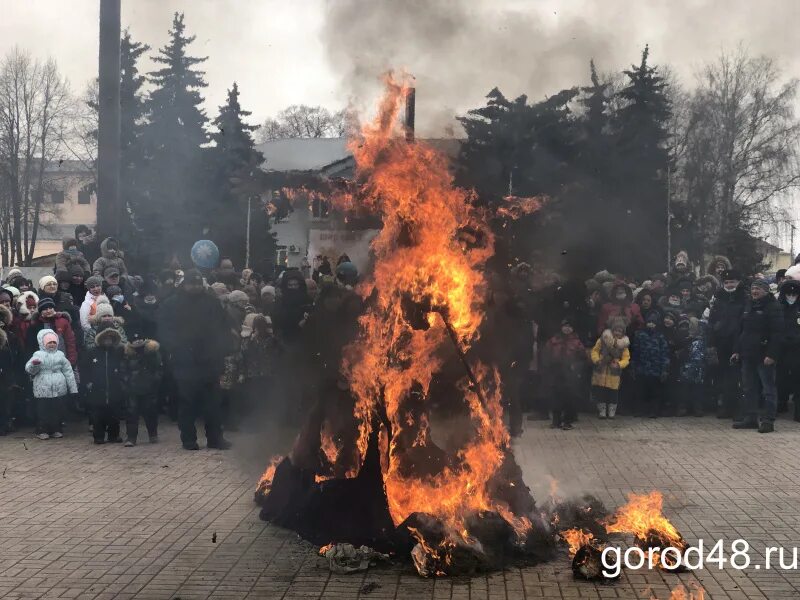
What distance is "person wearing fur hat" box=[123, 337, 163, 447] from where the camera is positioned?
10.3 meters

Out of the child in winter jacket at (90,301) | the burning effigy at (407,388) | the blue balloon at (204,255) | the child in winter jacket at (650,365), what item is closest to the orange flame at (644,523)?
the burning effigy at (407,388)

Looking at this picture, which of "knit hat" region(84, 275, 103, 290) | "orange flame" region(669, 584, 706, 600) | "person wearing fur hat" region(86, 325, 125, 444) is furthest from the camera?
"knit hat" region(84, 275, 103, 290)

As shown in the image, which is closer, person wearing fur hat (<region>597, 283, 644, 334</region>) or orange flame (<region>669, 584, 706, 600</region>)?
orange flame (<region>669, 584, 706, 600</region>)

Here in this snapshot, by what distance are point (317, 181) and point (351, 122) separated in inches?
164

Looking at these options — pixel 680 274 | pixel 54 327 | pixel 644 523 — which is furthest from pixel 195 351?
pixel 680 274

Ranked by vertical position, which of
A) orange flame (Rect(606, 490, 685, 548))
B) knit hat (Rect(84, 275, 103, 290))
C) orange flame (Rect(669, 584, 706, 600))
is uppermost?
knit hat (Rect(84, 275, 103, 290))

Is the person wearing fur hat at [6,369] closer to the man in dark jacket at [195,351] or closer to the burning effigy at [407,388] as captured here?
the man in dark jacket at [195,351]

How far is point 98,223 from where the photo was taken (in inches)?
537

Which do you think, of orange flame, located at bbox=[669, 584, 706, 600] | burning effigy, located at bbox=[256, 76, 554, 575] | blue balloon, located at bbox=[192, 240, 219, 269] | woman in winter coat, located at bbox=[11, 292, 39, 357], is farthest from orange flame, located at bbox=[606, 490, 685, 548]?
blue balloon, located at bbox=[192, 240, 219, 269]

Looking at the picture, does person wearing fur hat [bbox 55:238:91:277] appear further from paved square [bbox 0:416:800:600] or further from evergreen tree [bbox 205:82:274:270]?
evergreen tree [bbox 205:82:274:270]

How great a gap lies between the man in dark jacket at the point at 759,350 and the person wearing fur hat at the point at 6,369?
934 cm

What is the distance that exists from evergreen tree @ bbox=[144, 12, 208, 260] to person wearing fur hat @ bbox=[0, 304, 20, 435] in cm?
669

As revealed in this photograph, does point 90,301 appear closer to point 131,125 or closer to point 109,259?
point 109,259

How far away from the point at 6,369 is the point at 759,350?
971 centimetres
